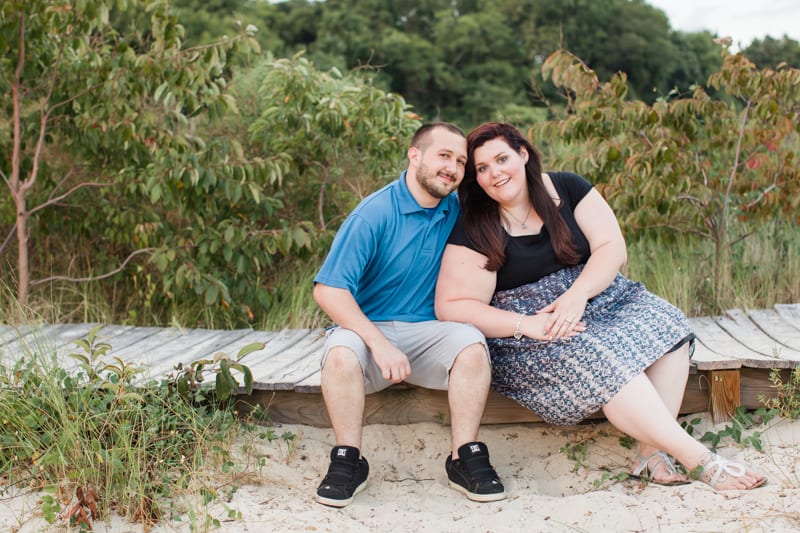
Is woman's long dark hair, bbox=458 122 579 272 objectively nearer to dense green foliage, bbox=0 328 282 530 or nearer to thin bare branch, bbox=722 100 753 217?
dense green foliage, bbox=0 328 282 530

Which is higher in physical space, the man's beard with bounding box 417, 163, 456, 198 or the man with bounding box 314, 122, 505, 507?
the man's beard with bounding box 417, 163, 456, 198

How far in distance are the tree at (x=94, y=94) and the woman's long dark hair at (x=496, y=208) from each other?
5.49 ft

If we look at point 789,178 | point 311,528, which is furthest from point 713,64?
point 311,528

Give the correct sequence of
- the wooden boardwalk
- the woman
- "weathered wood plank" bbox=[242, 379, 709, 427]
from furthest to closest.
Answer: "weathered wood plank" bbox=[242, 379, 709, 427] < the wooden boardwalk < the woman

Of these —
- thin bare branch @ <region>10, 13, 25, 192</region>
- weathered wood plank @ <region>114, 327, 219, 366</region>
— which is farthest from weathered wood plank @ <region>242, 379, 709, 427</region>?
thin bare branch @ <region>10, 13, 25, 192</region>

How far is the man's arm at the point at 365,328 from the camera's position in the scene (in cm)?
299

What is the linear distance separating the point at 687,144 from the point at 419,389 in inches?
100

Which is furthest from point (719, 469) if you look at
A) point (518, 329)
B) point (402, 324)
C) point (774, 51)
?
point (774, 51)

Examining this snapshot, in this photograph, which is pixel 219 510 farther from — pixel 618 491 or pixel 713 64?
pixel 713 64

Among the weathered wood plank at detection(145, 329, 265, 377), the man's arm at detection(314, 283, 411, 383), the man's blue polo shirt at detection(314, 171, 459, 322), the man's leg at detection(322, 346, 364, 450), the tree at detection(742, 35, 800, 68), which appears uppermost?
the tree at detection(742, 35, 800, 68)

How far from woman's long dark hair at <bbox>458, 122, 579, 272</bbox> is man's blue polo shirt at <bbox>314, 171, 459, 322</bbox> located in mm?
121

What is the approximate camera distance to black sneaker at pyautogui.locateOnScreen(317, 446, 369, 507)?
9.57ft

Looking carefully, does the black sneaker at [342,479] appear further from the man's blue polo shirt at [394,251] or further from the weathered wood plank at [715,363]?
the weathered wood plank at [715,363]

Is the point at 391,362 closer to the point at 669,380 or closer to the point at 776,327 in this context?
the point at 669,380
